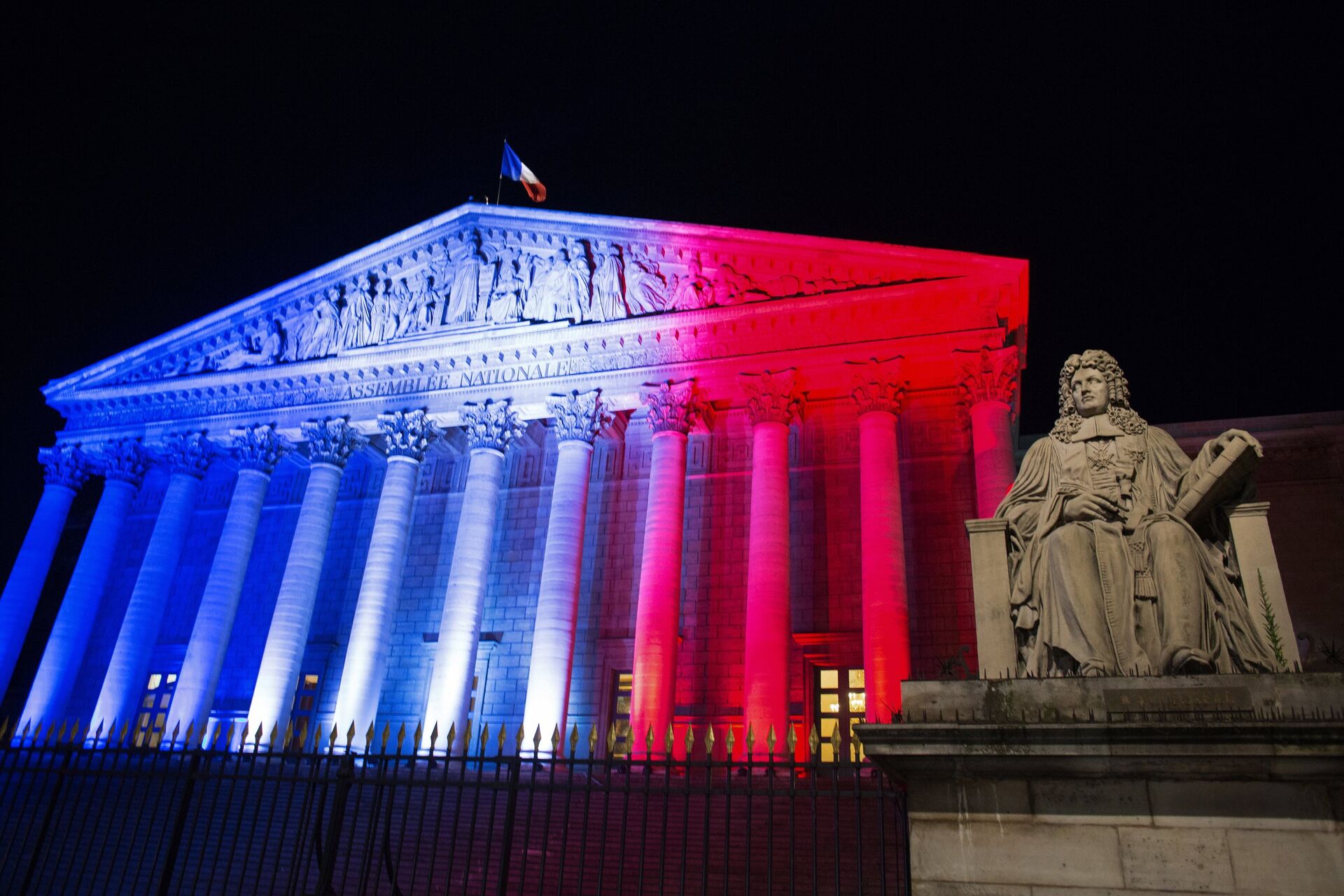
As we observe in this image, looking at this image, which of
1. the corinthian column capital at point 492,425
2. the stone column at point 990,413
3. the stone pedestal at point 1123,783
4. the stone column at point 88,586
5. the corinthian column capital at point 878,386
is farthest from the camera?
the stone column at point 88,586

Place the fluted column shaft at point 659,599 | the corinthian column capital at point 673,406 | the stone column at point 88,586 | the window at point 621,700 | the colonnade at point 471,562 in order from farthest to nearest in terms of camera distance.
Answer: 1. the stone column at point 88,586
2. the window at point 621,700
3. the corinthian column capital at point 673,406
4. the colonnade at point 471,562
5. the fluted column shaft at point 659,599

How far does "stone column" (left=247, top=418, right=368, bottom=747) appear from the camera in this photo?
20328mm

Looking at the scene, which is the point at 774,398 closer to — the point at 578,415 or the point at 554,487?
the point at 578,415

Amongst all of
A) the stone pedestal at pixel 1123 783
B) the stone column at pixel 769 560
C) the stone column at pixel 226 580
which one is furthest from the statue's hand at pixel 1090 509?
the stone column at pixel 226 580

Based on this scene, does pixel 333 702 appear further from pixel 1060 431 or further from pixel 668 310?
pixel 1060 431

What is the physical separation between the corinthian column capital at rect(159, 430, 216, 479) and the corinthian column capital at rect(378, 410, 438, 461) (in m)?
5.67

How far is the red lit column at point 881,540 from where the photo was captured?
56.6 feet

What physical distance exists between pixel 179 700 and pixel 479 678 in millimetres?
6646

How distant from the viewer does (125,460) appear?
84.5 ft

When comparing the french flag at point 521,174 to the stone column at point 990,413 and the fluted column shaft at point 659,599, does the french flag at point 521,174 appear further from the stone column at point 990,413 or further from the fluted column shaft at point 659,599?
the stone column at point 990,413

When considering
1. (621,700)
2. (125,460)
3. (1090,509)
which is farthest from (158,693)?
(1090,509)

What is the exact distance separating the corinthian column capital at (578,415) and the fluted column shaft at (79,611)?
12.9m

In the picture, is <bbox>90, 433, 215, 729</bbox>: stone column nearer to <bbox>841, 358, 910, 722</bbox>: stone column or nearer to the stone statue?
the stone statue

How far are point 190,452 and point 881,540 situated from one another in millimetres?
18444
